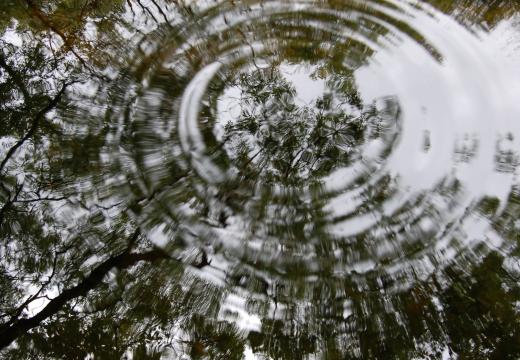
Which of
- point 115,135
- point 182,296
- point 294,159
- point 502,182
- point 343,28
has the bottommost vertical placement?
point 182,296

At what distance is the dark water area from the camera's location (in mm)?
3422

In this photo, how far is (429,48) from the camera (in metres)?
3.81

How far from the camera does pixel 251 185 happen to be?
368 cm

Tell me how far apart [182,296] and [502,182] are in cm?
314

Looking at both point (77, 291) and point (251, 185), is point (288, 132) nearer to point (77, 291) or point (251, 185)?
point (251, 185)

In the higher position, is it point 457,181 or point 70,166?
point 70,166

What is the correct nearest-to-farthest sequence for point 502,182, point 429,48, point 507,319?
1. point 507,319
2. point 502,182
3. point 429,48

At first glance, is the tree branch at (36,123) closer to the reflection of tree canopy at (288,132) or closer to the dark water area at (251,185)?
the dark water area at (251,185)

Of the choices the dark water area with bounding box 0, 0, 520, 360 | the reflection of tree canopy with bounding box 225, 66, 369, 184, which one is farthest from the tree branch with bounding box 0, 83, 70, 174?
the reflection of tree canopy with bounding box 225, 66, 369, 184

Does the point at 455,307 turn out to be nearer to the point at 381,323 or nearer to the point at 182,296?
the point at 381,323

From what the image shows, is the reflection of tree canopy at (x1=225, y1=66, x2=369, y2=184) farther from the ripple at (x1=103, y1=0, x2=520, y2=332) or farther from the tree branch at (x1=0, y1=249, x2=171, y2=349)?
the tree branch at (x1=0, y1=249, x2=171, y2=349)

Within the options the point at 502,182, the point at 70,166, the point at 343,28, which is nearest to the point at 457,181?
the point at 502,182

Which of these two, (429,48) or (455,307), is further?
(429,48)

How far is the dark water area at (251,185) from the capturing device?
3.42 meters
